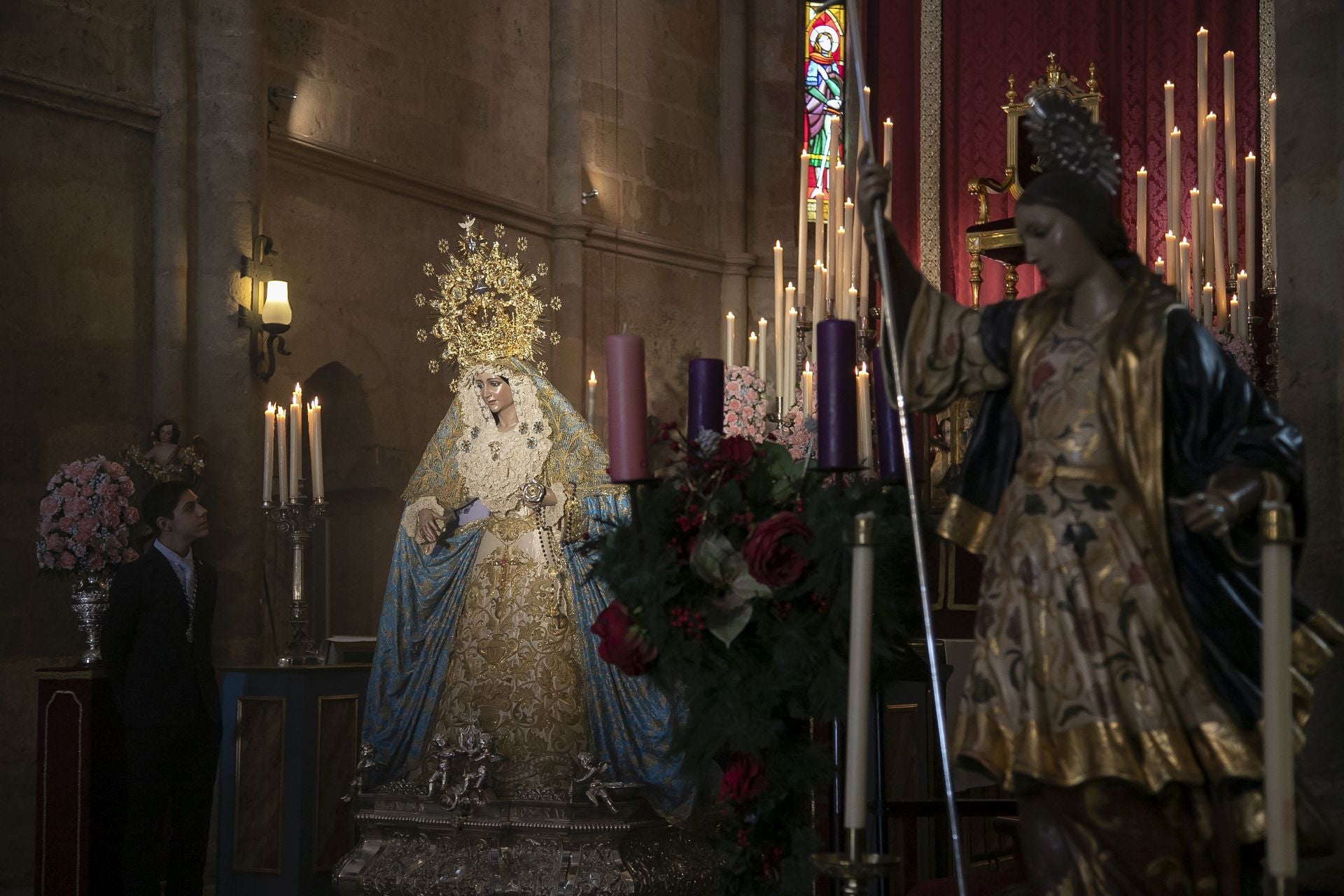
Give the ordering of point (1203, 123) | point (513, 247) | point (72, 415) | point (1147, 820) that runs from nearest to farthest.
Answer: point (1147, 820) < point (1203, 123) < point (72, 415) < point (513, 247)

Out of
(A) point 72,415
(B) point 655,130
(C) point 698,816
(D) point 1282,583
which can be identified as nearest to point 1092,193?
(D) point 1282,583

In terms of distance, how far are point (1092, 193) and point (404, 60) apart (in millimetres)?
7731

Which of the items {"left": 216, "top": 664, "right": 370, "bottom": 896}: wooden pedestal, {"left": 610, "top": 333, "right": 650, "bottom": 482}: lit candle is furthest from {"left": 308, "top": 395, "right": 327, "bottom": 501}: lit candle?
{"left": 610, "top": 333, "right": 650, "bottom": 482}: lit candle

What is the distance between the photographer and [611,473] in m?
Answer: 2.78

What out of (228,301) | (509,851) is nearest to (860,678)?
(509,851)

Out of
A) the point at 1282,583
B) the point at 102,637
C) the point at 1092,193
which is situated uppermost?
the point at 1092,193

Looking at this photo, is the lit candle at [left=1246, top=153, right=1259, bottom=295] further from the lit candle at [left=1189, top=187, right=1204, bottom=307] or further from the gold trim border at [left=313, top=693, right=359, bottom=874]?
the gold trim border at [left=313, top=693, right=359, bottom=874]

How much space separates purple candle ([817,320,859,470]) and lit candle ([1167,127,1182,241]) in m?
A: 3.86

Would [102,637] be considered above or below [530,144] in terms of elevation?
below

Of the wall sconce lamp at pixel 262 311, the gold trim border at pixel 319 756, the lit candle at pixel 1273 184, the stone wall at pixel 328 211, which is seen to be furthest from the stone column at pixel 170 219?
the lit candle at pixel 1273 184

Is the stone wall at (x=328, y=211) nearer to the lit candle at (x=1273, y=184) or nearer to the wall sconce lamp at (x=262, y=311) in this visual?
the wall sconce lamp at (x=262, y=311)

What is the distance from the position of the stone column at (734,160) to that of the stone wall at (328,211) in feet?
0.09

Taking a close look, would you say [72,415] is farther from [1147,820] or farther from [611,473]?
[1147,820]

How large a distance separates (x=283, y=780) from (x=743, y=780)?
11.3 ft
